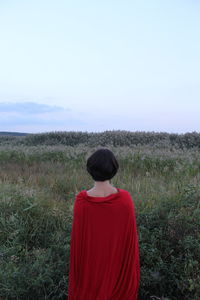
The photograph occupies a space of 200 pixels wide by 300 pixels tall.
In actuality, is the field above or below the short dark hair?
below

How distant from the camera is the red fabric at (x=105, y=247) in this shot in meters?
3.21

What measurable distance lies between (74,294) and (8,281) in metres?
1.11

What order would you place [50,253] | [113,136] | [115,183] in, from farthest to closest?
[113,136] → [115,183] → [50,253]

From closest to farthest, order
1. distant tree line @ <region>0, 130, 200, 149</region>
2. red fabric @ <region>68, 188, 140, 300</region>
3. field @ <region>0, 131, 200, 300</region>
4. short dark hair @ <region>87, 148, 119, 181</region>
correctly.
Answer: short dark hair @ <region>87, 148, 119, 181</region> → red fabric @ <region>68, 188, 140, 300</region> → field @ <region>0, 131, 200, 300</region> → distant tree line @ <region>0, 130, 200, 149</region>

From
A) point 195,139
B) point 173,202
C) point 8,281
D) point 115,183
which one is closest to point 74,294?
point 8,281

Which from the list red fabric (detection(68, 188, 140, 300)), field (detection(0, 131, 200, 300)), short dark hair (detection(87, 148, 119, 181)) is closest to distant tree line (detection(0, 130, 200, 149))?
field (detection(0, 131, 200, 300))

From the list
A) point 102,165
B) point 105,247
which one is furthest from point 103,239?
point 102,165

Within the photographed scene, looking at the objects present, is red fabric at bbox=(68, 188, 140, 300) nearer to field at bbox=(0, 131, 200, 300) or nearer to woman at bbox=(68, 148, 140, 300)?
woman at bbox=(68, 148, 140, 300)

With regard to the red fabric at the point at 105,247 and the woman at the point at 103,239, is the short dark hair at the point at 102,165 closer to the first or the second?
the woman at the point at 103,239

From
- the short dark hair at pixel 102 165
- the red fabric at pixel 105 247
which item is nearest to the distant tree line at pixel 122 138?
the red fabric at pixel 105 247

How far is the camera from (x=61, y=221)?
570cm

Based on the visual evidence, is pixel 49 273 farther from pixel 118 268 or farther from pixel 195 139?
pixel 195 139

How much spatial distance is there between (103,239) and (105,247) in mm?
85

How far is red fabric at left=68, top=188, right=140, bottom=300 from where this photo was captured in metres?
3.21
